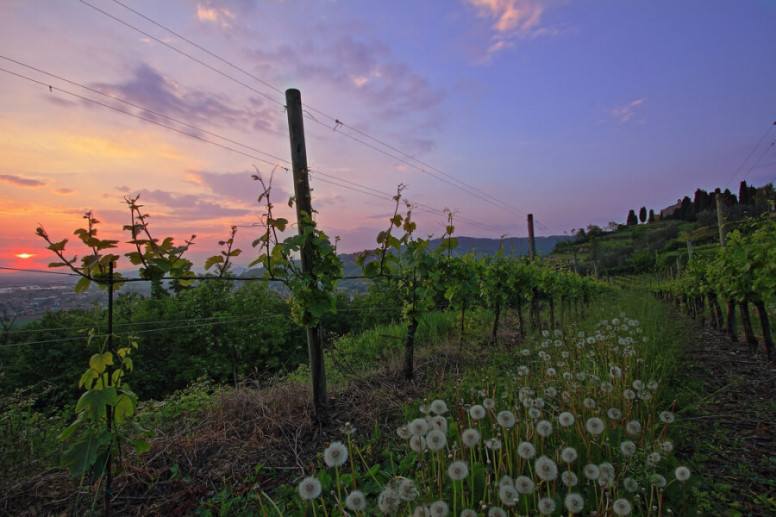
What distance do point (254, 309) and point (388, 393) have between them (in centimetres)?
1234

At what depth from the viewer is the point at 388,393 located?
407 centimetres

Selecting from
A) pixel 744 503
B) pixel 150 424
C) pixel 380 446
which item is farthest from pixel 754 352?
pixel 150 424

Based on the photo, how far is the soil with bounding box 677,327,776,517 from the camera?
2088 mm

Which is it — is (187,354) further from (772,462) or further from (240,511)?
(772,462)

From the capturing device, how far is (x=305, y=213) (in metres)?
3.49

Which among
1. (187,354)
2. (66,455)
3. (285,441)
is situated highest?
(66,455)

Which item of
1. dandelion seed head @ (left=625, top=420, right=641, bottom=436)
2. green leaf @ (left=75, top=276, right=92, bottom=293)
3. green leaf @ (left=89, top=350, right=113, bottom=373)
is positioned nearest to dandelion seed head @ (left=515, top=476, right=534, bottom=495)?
dandelion seed head @ (left=625, top=420, right=641, bottom=436)

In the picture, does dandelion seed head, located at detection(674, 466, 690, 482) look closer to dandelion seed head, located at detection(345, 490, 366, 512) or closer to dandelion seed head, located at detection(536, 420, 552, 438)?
dandelion seed head, located at detection(536, 420, 552, 438)

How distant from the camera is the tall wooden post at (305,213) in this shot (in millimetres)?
3488

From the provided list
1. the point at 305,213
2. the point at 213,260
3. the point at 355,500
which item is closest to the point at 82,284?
the point at 213,260

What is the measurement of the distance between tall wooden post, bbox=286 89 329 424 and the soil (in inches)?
118

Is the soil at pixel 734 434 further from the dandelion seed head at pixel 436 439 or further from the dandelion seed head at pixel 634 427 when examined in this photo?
the dandelion seed head at pixel 436 439

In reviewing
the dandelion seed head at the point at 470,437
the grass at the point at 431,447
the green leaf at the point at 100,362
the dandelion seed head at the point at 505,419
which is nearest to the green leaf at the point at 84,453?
the green leaf at the point at 100,362

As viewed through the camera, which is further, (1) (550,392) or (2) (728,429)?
(2) (728,429)
